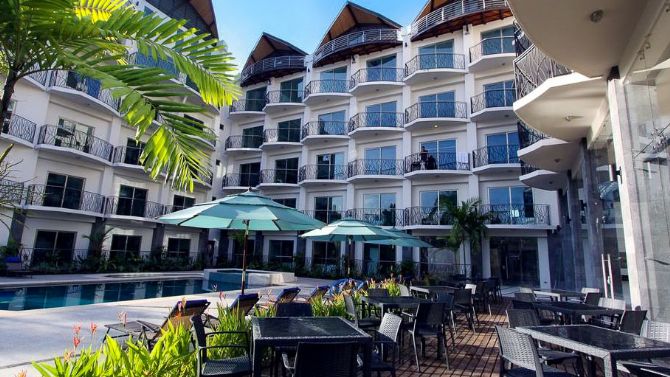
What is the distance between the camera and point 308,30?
27141 mm

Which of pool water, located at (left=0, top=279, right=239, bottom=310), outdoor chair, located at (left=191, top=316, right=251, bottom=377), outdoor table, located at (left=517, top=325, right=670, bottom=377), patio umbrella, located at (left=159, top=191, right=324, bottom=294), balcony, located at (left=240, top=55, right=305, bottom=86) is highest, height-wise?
balcony, located at (left=240, top=55, right=305, bottom=86)

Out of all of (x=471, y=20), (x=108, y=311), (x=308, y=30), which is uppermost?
(x=308, y=30)

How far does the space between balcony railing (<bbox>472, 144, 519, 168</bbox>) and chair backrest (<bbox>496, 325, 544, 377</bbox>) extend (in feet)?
53.7

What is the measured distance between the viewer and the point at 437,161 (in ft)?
67.8

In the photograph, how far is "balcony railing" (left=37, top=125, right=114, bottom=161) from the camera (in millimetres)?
17500

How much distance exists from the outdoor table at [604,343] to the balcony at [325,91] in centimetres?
2131

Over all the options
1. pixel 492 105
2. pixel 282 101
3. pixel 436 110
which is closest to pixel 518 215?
pixel 492 105

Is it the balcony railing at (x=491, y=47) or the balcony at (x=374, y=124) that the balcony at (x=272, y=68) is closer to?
the balcony at (x=374, y=124)

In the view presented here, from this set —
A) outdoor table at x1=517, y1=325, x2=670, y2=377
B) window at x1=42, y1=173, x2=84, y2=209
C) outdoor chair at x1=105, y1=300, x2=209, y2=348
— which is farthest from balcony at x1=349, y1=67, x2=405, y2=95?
outdoor table at x1=517, y1=325, x2=670, y2=377

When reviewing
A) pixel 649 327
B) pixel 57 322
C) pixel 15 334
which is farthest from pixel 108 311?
pixel 649 327

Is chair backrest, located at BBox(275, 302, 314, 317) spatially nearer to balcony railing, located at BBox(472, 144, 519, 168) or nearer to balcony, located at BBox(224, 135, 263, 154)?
balcony railing, located at BBox(472, 144, 519, 168)

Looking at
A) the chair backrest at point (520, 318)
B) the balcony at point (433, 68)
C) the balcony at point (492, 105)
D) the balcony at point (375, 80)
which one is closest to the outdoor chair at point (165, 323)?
the chair backrest at point (520, 318)

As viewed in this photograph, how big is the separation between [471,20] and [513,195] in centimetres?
1001

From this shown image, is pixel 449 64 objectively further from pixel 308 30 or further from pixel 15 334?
pixel 15 334
